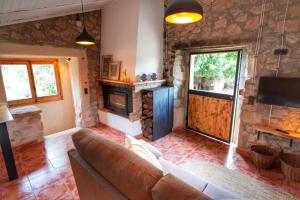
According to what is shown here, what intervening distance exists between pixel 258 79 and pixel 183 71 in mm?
1614

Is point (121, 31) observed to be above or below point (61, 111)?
above

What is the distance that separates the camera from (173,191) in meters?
0.84

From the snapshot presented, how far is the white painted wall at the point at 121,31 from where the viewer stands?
334 centimetres

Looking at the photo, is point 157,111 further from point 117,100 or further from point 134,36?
point 134,36

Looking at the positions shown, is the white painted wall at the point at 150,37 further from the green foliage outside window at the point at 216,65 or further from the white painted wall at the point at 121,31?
the green foliage outside window at the point at 216,65

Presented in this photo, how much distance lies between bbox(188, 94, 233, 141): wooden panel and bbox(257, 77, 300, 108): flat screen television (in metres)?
0.73

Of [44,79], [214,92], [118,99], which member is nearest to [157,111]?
[118,99]

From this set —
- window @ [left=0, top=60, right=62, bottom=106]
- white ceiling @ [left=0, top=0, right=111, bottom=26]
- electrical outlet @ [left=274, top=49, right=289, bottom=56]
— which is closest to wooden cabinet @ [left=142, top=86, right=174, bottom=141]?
electrical outlet @ [left=274, top=49, right=289, bottom=56]

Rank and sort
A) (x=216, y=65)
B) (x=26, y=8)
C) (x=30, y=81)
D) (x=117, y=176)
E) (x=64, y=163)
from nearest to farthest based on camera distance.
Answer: (x=117, y=176), (x=26, y=8), (x=64, y=163), (x=216, y=65), (x=30, y=81)

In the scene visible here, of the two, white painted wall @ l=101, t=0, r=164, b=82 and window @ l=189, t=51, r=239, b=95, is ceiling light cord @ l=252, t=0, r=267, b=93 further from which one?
white painted wall @ l=101, t=0, r=164, b=82

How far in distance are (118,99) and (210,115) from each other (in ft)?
7.20

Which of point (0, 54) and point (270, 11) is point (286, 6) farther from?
point (0, 54)

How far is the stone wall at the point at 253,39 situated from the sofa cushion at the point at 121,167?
247 centimetres

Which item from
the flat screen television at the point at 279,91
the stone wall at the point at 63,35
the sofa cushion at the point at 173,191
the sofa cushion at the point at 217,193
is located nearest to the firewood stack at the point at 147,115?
the stone wall at the point at 63,35
